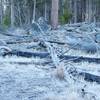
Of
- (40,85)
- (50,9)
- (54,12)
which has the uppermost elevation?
(50,9)

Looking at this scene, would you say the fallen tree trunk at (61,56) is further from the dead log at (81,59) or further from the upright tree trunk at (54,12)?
the upright tree trunk at (54,12)

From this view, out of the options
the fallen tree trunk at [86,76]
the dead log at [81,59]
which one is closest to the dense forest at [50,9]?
the dead log at [81,59]

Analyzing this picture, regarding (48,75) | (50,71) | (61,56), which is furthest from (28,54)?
(48,75)

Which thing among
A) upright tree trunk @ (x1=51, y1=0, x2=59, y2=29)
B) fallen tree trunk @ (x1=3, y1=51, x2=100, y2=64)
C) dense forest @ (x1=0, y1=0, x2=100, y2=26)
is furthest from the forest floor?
dense forest @ (x1=0, y1=0, x2=100, y2=26)

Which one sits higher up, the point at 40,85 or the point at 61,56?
the point at 61,56

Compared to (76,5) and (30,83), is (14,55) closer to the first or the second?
(30,83)

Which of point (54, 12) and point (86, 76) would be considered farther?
point (54, 12)

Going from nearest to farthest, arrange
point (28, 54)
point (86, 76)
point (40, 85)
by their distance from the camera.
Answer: point (40, 85) → point (86, 76) → point (28, 54)

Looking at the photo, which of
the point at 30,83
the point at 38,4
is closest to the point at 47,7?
the point at 38,4

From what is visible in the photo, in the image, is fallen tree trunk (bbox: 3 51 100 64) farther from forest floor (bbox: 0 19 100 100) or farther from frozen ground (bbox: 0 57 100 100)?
frozen ground (bbox: 0 57 100 100)

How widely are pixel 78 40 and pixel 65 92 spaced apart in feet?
23.2

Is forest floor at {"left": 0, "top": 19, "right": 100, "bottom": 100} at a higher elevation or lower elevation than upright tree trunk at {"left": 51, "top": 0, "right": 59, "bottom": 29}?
lower

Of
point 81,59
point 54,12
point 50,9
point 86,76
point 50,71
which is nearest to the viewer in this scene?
point 86,76

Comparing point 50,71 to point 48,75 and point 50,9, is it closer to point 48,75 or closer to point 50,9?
point 48,75
